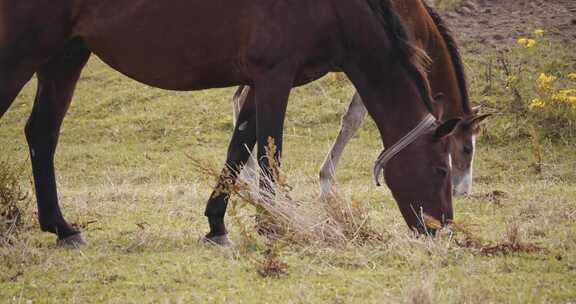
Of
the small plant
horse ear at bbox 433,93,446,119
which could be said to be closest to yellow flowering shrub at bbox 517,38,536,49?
the small plant

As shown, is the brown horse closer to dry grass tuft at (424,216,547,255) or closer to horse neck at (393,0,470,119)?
dry grass tuft at (424,216,547,255)

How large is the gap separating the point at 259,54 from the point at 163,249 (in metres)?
1.46

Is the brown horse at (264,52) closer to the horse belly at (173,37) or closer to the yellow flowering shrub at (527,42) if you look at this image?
the horse belly at (173,37)

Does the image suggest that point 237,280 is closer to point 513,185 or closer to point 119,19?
point 119,19

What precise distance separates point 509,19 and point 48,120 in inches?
386

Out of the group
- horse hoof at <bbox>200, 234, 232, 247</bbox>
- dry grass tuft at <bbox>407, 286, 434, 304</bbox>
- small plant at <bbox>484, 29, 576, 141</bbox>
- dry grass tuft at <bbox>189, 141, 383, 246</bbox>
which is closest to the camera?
dry grass tuft at <bbox>407, 286, 434, 304</bbox>

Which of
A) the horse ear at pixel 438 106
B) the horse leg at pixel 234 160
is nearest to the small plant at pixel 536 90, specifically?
the horse ear at pixel 438 106

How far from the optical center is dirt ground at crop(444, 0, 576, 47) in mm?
14195

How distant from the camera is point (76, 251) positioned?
6.23 meters

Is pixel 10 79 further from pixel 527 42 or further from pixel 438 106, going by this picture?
pixel 527 42

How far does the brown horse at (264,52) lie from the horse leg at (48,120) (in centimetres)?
26

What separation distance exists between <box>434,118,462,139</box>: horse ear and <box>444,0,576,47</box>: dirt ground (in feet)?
26.7

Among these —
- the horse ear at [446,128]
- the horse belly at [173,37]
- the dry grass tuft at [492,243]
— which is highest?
the horse belly at [173,37]

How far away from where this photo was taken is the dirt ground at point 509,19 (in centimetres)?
1420
